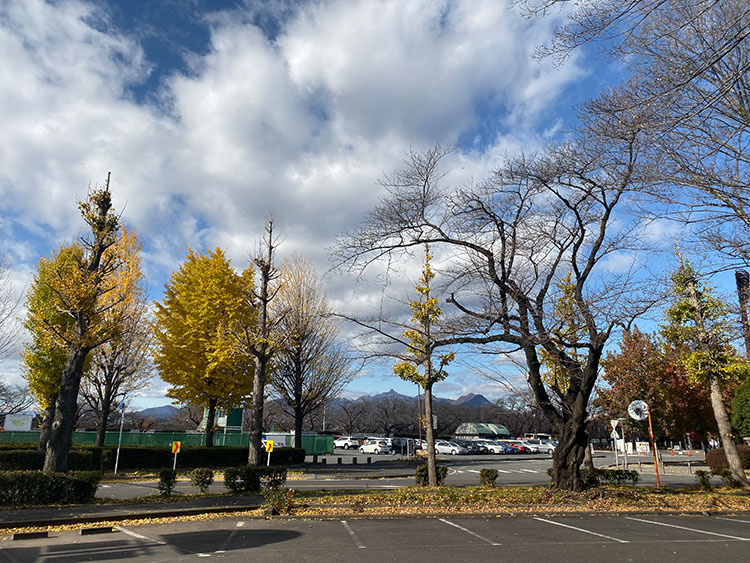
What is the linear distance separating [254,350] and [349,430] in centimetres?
6121

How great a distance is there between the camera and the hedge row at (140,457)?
65.3ft

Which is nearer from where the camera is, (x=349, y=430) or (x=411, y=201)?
(x=411, y=201)

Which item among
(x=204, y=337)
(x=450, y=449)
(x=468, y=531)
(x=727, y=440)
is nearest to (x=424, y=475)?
(x=468, y=531)

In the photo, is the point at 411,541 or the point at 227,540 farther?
the point at 227,540

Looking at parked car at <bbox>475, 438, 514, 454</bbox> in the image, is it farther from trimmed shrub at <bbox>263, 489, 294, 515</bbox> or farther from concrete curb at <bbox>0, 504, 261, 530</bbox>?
trimmed shrub at <bbox>263, 489, 294, 515</bbox>

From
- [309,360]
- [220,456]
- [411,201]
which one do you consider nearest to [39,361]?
[220,456]

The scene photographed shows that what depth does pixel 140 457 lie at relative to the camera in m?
24.8

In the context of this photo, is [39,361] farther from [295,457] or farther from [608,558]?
[608,558]

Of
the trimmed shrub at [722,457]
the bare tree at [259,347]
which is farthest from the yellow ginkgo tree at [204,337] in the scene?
the trimmed shrub at [722,457]

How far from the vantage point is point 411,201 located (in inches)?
539

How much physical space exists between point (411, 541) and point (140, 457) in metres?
20.8

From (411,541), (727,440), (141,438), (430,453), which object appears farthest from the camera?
(141,438)

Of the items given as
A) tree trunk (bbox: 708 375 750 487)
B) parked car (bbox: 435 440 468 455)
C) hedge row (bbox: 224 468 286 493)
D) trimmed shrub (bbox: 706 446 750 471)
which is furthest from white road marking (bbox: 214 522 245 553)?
parked car (bbox: 435 440 468 455)

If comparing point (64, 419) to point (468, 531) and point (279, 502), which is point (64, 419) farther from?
point (468, 531)
